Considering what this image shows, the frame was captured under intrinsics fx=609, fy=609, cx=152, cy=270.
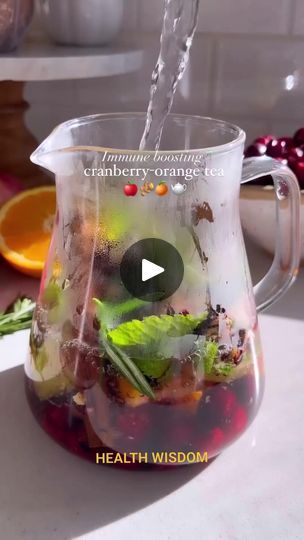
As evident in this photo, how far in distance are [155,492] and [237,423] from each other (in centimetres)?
6

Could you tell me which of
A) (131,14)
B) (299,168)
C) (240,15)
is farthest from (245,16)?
(299,168)

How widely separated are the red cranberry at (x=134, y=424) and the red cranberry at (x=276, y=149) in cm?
37

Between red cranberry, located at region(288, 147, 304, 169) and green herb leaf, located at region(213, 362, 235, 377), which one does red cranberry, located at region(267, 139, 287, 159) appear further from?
green herb leaf, located at region(213, 362, 235, 377)

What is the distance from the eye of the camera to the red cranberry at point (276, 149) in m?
0.61

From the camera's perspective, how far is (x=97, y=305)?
0.33 metres

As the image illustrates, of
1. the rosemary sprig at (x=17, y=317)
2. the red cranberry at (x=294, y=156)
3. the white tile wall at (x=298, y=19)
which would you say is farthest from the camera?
the white tile wall at (x=298, y=19)

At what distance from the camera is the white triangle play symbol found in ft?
1.05

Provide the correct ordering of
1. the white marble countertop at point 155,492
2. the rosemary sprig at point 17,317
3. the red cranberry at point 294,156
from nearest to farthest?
the white marble countertop at point 155,492, the rosemary sprig at point 17,317, the red cranberry at point 294,156

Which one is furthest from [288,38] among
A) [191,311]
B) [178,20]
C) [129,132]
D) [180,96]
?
[191,311]

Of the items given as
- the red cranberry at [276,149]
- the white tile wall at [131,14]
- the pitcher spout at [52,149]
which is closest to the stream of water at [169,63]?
the pitcher spout at [52,149]

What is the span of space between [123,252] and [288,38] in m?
0.50

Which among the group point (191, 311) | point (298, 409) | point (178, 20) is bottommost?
point (298, 409)

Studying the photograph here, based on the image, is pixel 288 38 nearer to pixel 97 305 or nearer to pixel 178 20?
pixel 178 20

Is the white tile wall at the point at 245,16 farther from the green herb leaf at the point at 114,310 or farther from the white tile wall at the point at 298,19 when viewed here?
the green herb leaf at the point at 114,310
